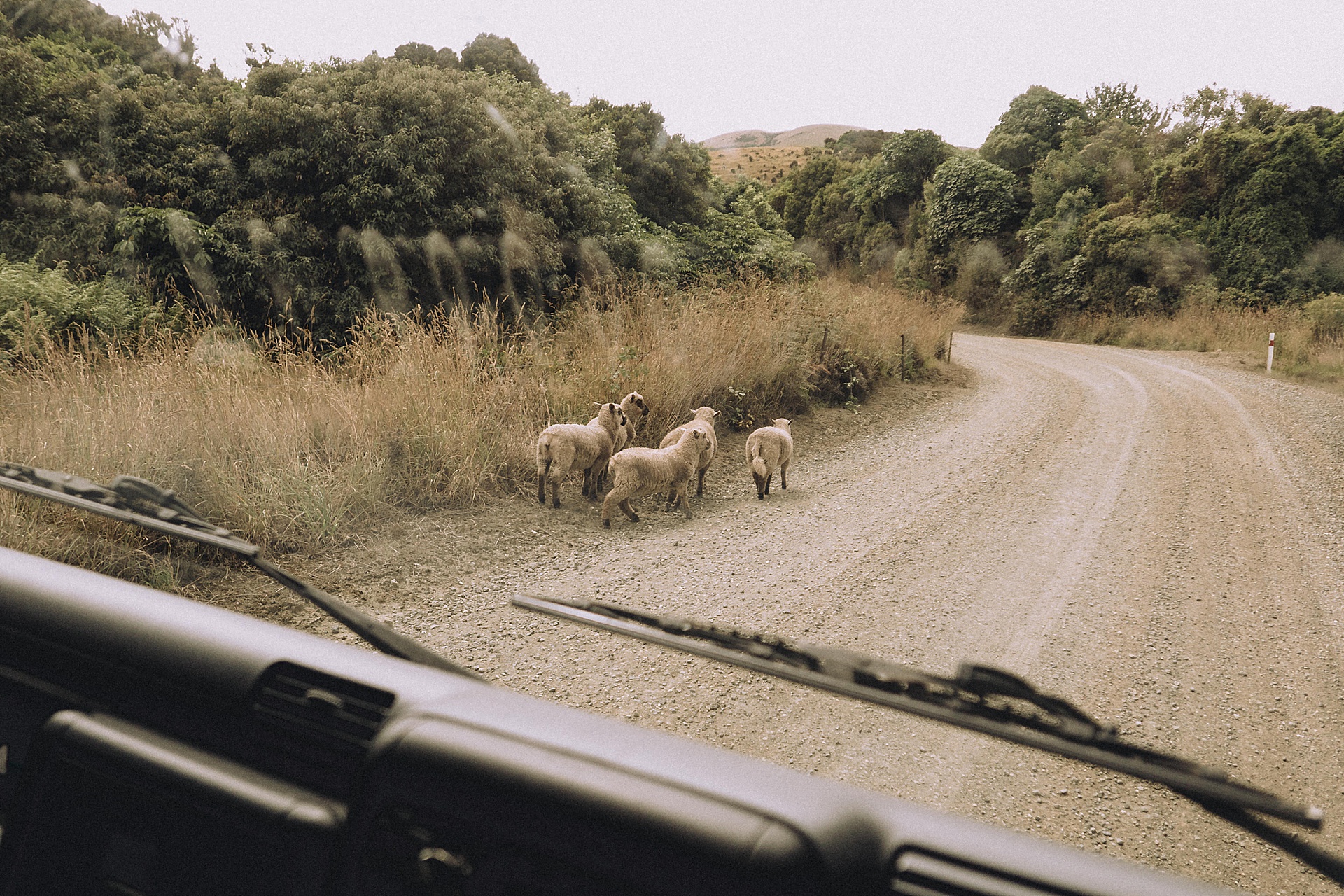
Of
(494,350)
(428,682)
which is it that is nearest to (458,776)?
(428,682)

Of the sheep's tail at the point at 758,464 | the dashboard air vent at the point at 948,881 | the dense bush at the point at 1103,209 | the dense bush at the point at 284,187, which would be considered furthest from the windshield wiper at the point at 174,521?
the dense bush at the point at 1103,209

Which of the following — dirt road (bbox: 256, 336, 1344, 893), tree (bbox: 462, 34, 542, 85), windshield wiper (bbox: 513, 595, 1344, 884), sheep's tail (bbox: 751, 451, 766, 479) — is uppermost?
tree (bbox: 462, 34, 542, 85)

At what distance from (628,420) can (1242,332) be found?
1925 cm

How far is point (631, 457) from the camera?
5.70m

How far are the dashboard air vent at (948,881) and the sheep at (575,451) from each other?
16.7 feet

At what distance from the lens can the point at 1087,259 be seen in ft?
82.7

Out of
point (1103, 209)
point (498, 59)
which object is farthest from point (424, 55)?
point (1103, 209)

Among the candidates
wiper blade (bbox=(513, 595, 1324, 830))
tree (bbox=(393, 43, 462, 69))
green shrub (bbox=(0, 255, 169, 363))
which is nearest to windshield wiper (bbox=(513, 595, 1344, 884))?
wiper blade (bbox=(513, 595, 1324, 830))

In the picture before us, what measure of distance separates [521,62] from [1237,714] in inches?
674

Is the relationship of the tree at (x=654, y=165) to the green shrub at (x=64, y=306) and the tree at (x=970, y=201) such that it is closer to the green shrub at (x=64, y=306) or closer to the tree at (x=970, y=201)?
the green shrub at (x=64, y=306)

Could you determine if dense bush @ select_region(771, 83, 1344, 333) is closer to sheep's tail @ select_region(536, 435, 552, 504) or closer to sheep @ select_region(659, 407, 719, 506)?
sheep @ select_region(659, 407, 719, 506)

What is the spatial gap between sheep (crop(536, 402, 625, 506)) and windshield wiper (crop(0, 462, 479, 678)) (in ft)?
13.6

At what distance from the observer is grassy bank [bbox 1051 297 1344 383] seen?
48.3 feet

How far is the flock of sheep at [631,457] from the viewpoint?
227 inches
